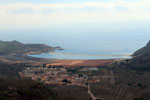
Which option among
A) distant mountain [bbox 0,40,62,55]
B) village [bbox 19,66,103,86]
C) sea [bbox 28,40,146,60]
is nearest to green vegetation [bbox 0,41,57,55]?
distant mountain [bbox 0,40,62,55]

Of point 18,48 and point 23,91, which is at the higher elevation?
point 18,48

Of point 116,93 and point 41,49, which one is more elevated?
point 41,49

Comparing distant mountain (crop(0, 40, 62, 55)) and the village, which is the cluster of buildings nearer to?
the village

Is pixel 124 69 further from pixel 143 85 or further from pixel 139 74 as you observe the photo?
pixel 143 85

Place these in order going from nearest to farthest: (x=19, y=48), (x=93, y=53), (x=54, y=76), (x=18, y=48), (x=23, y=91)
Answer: (x=23, y=91), (x=54, y=76), (x=93, y=53), (x=18, y=48), (x=19, y=48)

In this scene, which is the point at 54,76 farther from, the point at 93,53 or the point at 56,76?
the point at 93,53

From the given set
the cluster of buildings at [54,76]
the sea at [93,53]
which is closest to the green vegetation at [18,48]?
the sea at [93,53]

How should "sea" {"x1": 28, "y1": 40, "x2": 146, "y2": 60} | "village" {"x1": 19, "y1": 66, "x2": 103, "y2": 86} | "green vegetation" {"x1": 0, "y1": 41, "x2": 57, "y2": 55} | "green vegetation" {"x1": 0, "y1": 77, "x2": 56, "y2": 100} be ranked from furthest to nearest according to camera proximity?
"green vegetation" {"x1": 0, "y1": 41, "x2": 57, "y2": 55} → "sea" {"x1": 28, "y1": 40, "x2": 146, "y2": 60} → "village" {"x1": 19, "y1": 66, "x2": 103, "y2": 86} → "green vegetation" {"x1": 0, "y1": 77, "x2": 56, "y2": 100}

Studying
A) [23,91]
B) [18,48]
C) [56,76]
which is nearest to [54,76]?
[56,76]

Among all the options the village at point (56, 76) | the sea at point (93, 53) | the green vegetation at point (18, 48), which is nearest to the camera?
the village at point (56, 76)

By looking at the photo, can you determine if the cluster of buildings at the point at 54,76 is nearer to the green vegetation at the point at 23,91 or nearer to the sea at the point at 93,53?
the green vegetation at the point at 23,91

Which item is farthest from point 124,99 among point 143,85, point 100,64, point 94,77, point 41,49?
point 41,49
